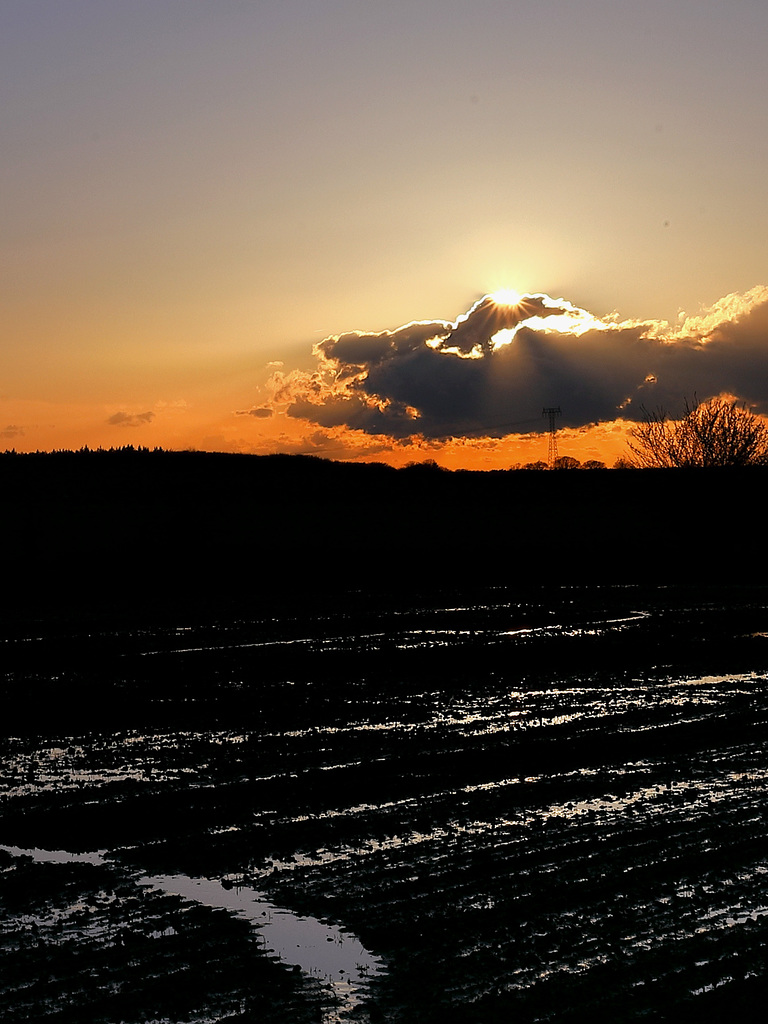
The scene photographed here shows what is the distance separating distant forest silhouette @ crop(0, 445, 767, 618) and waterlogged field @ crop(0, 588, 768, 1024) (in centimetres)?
1705

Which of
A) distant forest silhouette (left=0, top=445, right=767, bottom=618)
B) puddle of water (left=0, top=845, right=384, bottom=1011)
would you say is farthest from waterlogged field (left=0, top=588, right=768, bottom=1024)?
distant forest silhouette (left=0, top=445, right=767, bottom=618)

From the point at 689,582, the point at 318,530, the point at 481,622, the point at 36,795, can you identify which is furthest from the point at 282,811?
the point at 318,530

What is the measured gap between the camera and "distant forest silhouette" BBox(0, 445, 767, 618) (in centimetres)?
4059

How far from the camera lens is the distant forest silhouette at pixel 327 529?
40594mm

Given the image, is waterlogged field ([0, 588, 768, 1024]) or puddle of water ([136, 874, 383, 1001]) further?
puddle of water ([136, 874, 383, 1001])

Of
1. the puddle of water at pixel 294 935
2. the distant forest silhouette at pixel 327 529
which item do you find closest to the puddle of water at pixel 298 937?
the puddle of water at pixel 294 935

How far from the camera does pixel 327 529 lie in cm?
5775

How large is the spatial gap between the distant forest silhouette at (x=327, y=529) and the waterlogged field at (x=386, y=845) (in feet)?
55.9

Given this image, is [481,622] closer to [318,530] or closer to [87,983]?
[87,983]

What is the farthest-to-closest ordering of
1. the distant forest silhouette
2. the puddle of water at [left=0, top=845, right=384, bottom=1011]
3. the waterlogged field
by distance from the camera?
Answer: the distant forest silhouette
the puddle of water at [left=0, top=845, right=384, bottom=1011]
the waterlogged field

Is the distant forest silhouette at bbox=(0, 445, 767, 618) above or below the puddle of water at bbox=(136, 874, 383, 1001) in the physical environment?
above

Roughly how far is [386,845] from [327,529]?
49593 millimetres

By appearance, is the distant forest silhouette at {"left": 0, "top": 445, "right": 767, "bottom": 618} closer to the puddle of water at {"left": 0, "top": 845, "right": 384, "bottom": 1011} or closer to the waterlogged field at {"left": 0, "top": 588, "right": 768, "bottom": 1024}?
the waterlogged field at {"left": 0, "top": 588, "right": 768, "bottom": 1024}

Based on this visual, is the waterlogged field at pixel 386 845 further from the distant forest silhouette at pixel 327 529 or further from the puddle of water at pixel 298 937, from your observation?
the distant forest silhouette at pixel 327 529
